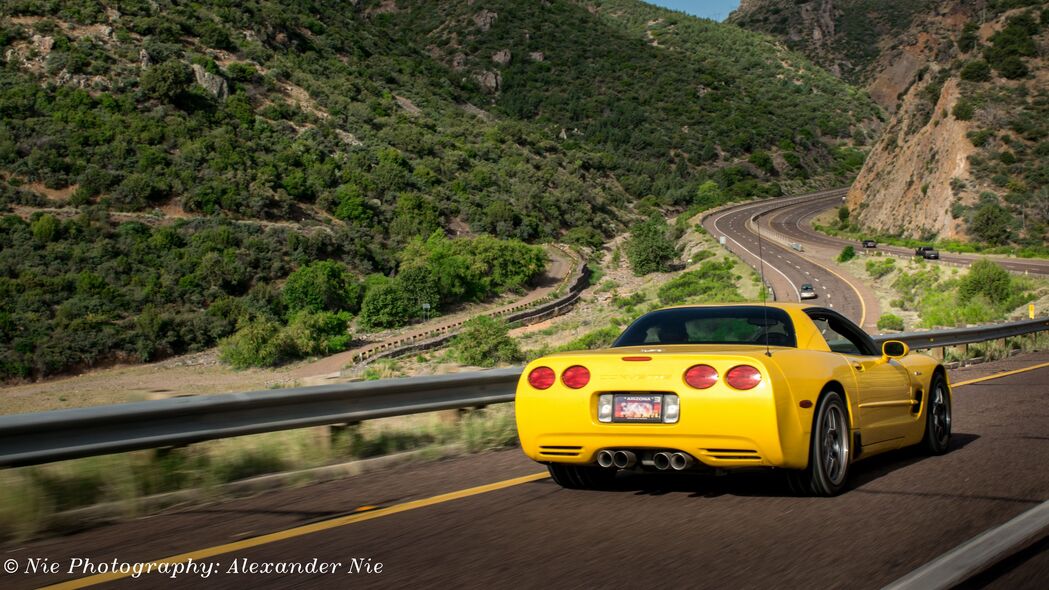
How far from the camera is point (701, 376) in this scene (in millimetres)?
5438

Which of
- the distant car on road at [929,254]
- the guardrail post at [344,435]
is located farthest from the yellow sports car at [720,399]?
the distant car on road at [929,254]

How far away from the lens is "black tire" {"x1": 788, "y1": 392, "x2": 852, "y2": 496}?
5.69 meters

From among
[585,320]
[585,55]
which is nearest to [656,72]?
[585,55]

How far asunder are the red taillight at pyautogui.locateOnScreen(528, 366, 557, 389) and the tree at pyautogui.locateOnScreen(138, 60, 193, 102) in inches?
3072

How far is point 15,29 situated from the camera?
75.6 meters

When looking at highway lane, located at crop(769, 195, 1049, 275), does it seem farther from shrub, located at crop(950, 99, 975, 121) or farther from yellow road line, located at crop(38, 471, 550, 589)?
yellow road line, located at crop(38, 471, 550, 589)

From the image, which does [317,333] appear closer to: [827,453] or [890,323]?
[890,323]

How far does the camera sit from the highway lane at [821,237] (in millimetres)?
55500

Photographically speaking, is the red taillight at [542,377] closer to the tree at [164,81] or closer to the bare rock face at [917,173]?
the bare rock face at [917,173]

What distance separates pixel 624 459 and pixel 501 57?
544ft

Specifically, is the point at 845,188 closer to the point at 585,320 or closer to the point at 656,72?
the point at 656,72

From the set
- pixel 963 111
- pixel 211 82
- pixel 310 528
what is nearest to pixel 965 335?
pixel 310 528

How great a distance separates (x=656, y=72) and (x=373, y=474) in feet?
555

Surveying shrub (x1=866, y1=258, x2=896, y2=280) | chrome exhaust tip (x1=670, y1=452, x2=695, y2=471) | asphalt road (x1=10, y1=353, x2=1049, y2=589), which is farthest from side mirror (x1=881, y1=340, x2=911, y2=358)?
shrub (x1=866, y1=258, x2=896, y2=280)
